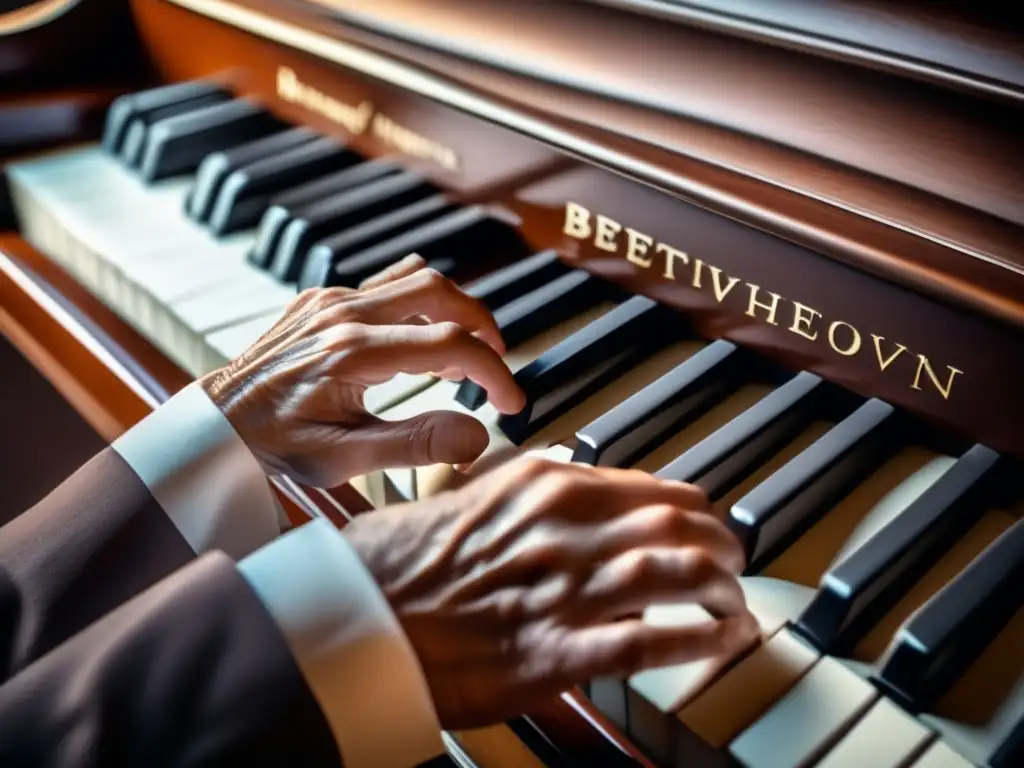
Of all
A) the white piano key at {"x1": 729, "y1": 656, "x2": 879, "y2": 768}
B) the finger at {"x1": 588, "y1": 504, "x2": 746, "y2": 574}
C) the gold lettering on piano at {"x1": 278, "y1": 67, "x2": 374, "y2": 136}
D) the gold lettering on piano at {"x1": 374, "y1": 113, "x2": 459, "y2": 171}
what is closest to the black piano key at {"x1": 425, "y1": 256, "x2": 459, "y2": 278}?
the gold lettering on piano at {"x1": 374, "y1": 113, "x2": 459, "y2": 171}

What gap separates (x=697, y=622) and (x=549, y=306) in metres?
0.41

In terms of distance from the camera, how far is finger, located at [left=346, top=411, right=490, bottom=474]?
31.3 inches

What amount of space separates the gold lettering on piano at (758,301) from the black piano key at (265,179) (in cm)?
38

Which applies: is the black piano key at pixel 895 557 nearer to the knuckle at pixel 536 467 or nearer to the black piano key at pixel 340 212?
the knuckle at pixel 536 467

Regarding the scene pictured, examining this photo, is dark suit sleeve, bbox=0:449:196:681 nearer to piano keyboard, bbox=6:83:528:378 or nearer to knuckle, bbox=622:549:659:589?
piano keyboard, bbox=6:83:528:378

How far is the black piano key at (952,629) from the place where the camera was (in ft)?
2.00

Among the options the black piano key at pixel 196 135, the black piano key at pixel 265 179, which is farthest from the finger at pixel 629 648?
the black piano key at pixel 196 135


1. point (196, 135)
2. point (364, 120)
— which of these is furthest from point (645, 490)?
point (196, 135)

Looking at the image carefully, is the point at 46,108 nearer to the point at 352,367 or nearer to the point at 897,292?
the point at 352,367

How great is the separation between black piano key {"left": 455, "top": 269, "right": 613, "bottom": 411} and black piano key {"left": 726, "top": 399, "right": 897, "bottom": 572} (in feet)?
0.94

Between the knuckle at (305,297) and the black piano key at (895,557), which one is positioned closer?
the black piano key at (895,557)

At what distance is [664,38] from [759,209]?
188 mm

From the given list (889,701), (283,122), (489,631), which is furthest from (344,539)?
(283,122)

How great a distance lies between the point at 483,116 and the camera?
1.03m
